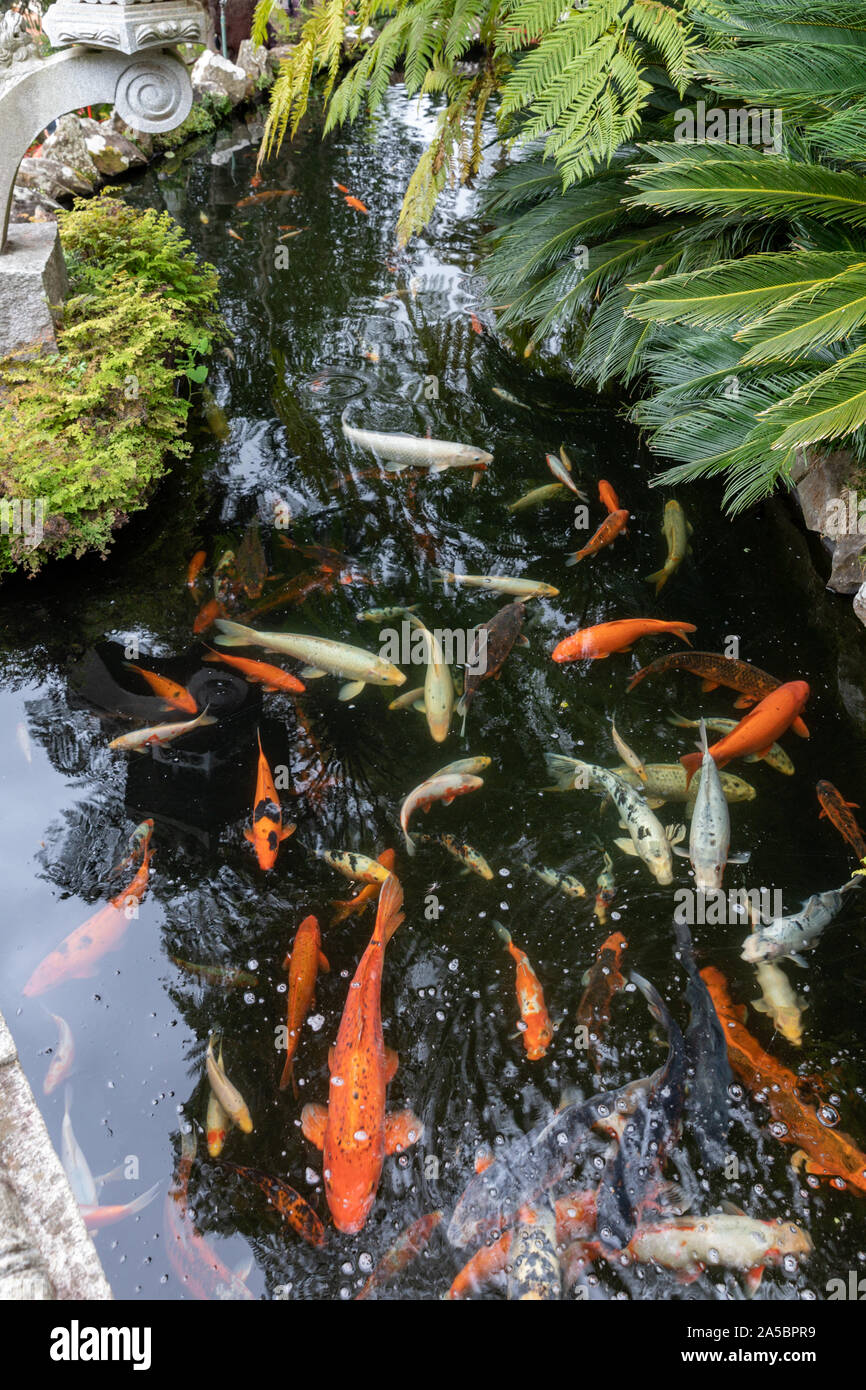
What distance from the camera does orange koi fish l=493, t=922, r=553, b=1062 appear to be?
2.80 meters

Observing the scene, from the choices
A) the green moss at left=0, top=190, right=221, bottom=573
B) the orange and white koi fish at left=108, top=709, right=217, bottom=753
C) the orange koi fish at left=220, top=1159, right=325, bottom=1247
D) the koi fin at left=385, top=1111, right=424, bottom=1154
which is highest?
the green moss at left=0, top=190, right=221, bottom=573

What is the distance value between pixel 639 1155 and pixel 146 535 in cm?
379

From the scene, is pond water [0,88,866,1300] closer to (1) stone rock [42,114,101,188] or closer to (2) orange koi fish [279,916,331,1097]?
(2) orange koi fish [279,916,331,1097]

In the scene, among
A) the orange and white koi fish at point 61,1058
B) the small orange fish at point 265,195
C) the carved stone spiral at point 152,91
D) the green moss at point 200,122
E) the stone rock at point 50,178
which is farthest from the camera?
the green moss at point 200,122

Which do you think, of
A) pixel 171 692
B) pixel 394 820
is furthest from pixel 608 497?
pixel 171 692

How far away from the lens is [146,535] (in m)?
4.77

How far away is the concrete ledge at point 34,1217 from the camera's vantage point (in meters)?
2.13

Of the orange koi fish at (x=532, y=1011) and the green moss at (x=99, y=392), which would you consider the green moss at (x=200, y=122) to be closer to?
the green moss at (x=99, y=392)

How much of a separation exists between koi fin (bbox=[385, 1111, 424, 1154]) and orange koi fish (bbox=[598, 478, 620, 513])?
342 centimetres

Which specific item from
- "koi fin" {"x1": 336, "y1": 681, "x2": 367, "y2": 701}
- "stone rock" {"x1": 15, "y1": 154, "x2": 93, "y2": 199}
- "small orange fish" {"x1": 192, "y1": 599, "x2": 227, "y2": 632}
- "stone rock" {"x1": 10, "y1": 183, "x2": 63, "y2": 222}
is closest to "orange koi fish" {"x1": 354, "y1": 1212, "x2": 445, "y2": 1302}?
"koi fin" {"x1": 336, "y1": 681, "x2": 367, "y2": 701}

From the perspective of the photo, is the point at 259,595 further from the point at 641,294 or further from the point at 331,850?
the point at 641,294

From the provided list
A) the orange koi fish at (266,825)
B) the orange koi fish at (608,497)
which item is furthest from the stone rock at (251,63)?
the orange koi fish at (266,825)

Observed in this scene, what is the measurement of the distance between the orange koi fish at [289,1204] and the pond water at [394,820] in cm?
3

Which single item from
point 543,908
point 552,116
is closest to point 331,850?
point 543,908
